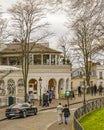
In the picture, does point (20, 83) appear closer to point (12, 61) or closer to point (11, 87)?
point (11, 87)

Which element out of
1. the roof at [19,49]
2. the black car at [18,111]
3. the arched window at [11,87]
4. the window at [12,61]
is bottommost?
the black car at [18,111]

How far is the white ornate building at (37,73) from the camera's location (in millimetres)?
63531

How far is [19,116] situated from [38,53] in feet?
A: 84.6

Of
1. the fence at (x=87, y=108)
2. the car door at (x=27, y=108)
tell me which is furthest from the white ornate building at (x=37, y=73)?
the car door at (x=27, y=108)

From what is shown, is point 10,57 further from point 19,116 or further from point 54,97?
point 19,116

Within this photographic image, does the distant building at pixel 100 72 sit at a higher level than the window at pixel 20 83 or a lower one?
higher

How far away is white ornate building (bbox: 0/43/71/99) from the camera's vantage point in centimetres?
6353

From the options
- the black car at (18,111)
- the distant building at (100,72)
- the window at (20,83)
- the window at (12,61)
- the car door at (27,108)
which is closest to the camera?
the black car at (18,111)

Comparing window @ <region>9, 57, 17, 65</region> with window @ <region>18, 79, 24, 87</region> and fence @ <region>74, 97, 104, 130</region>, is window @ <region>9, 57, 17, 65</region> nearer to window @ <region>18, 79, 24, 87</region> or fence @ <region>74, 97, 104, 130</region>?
window @ <region>18, 79, 24, 87</region>

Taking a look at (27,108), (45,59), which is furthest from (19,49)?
(27,108)

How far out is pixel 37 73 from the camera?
6425 centimetres

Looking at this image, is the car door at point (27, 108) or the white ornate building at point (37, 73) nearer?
the car door at point (27, 108)

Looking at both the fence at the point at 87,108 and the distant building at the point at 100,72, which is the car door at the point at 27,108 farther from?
the distant building at the point at 100,72

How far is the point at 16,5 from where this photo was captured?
53469 mm
